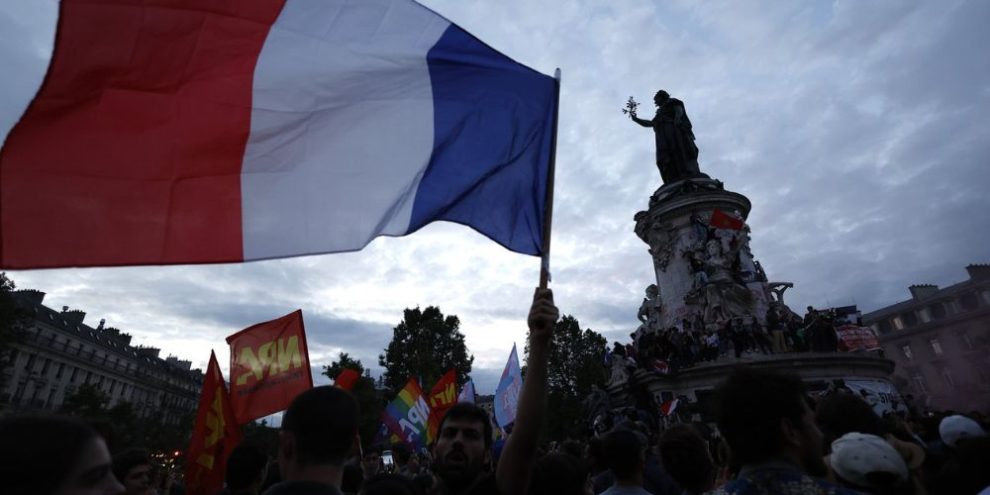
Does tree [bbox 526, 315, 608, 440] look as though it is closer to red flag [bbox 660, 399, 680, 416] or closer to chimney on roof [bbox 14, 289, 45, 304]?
red flag [bbox 660, 399, 680, 416]

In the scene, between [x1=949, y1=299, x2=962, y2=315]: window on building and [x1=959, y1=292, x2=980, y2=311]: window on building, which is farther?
[x1=949, y1=299, x2=962, y2=315]: window on building

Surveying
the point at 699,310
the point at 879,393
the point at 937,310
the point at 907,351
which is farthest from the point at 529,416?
the point at 937,310

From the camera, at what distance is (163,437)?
5466 cm

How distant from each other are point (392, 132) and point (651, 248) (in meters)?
21.6

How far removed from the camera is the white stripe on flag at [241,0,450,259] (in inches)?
138

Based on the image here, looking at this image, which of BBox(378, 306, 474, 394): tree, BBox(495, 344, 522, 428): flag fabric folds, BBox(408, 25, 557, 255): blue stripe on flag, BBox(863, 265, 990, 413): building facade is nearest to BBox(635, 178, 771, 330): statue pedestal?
BBox(495, 344, 522, 428): flag fabric folds

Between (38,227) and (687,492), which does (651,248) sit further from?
(38,227)

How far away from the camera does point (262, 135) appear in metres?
3.60

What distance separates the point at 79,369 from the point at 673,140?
65878mm

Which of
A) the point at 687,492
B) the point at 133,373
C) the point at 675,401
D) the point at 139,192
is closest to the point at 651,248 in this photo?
the point at 675,401

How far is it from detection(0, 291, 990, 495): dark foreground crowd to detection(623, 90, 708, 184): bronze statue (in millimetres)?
22478

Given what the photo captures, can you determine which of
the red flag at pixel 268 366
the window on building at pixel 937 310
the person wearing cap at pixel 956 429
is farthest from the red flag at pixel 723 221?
the window on building at pixel 937 310

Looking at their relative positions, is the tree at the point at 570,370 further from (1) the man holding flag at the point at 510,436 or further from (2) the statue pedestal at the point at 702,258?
(1) the man holding flag at the point at 510,436

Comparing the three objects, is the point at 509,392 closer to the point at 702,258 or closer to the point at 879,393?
the point at 702,258
